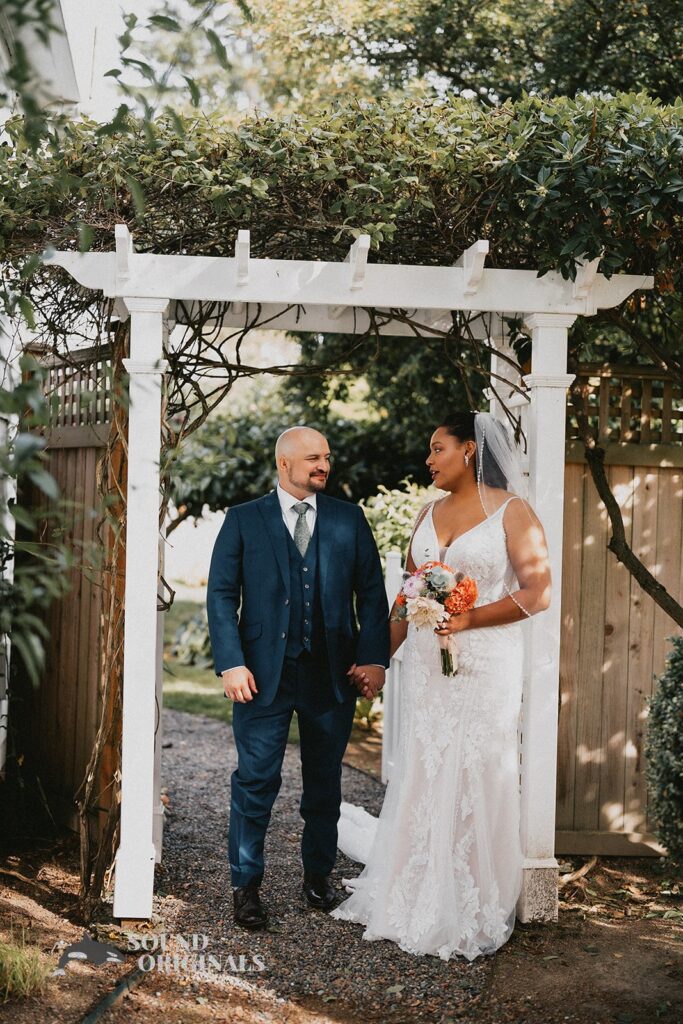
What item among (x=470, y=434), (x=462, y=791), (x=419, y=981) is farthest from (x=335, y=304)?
(x=419, y=981)

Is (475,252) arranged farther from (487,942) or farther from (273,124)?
(487,942)

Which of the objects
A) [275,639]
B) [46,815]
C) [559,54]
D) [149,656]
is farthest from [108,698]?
[559,54]

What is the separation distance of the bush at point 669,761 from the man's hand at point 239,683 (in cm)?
153

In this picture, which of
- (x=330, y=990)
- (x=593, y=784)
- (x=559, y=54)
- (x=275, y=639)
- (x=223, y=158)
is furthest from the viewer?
(x=559, y=54)

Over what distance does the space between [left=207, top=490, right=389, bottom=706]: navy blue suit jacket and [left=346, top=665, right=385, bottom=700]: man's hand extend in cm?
3

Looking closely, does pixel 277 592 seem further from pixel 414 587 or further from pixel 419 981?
pixel 419 981

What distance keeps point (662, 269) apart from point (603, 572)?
1520 millimetres

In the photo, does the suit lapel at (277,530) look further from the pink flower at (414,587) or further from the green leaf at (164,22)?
the green leaf at (164,22)

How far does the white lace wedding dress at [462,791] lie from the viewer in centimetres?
381

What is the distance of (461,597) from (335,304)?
49.4 inches

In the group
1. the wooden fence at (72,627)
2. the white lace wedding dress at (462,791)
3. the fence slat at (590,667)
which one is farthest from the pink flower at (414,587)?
the wooden fence at (72,627)

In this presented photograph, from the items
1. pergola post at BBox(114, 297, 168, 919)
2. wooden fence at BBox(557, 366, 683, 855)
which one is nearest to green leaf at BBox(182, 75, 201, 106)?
pergola post at BBox(114, 297, 168, 919)

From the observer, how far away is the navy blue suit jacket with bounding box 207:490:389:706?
13.1ft

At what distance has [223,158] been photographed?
147 inches
